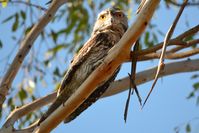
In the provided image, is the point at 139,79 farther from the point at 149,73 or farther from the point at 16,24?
the point at 16,24

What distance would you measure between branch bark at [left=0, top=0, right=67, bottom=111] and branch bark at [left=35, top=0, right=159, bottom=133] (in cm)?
74

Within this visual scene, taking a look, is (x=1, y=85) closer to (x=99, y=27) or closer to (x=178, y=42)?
(x=99, y=27)

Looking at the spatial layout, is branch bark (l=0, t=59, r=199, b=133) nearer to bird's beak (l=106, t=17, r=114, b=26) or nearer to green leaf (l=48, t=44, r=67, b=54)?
bird's beak (l=106, t=17, r=114, b=26)

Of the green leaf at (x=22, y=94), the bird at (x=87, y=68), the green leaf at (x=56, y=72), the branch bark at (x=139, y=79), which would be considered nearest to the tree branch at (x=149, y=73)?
the branch bark at (x=139, y=79)

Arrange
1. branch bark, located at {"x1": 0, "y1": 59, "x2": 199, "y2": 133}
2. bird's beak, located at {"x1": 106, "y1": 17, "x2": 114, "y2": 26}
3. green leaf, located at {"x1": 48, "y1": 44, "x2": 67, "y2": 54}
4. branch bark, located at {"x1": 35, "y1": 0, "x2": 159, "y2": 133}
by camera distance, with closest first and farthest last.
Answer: branch bark, located at {"x1": 35, "y1": 0, "x2": 159, "y2": 133}
branch bark, located at {"x1": 0, "y1": 59, "x2": 199, "y2": 133}
bird's beak, located at {"x1": 106, "y1": 17, "x2": 114, "y2": 26}
green leaf, located at {"x1": 48, "y1": 44, "x2": 67, "y2": 54}

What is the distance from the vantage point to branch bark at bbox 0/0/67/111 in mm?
2929

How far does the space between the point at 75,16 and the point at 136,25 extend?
3.25 metres

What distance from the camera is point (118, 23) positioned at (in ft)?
10.6

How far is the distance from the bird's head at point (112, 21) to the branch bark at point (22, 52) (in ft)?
1.08

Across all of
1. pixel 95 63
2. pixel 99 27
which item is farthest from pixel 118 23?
pixel 95 63

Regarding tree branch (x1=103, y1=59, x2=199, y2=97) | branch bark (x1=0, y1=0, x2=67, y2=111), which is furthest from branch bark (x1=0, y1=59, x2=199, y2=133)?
A: branch bark (x1=0, y1=0, x2=67, y2=111)

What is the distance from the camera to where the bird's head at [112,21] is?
3.17 meters

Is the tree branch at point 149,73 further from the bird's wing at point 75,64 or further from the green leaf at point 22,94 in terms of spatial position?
the green leaf at point 22,94

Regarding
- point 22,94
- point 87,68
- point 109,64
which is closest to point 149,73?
point 87,68
